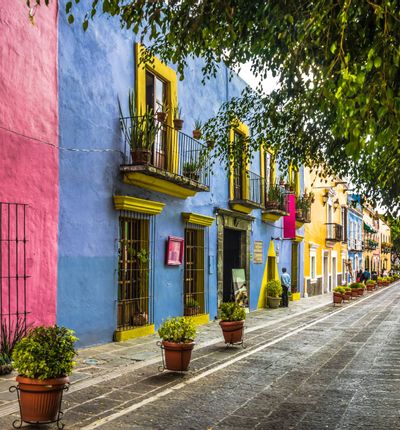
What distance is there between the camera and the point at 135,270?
38.8 ft

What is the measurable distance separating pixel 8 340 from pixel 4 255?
1.30 metres

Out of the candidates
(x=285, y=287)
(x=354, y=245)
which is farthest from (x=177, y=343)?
(x=354, y=245)

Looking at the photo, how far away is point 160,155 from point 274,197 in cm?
868

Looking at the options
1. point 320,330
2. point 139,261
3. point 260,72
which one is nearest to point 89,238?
point 139,261

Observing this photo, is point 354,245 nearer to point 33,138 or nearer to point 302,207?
point 302,207

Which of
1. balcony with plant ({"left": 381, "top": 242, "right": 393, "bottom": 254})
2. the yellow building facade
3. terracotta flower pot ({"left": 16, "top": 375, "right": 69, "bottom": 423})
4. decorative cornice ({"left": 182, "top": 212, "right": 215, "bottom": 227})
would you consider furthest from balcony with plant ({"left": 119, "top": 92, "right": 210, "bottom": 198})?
balcony with plant ({"left": 381, "top": 242, "right": 393, "bottom": 254})

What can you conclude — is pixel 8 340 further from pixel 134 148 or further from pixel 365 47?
pixel 365 47

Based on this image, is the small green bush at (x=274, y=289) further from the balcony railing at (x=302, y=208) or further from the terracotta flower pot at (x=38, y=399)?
the terracotta flower pot at (x=38, y=399)

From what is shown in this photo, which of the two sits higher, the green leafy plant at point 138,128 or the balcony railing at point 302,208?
the green leafy plant at point 138,128

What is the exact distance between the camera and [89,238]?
10141 millimetres

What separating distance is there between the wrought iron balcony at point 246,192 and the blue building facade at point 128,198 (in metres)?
0.57

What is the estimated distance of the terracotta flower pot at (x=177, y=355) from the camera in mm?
7934

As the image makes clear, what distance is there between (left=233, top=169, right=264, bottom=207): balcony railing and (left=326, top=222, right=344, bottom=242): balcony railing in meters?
14.8

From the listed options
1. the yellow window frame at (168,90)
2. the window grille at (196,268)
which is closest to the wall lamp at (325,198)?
the window grille at (196,268)
